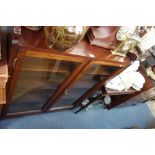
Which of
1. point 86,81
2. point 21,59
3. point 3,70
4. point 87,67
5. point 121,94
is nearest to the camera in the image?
point 3,70

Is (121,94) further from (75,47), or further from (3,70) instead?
(3,70)

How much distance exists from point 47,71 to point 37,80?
0.51ft

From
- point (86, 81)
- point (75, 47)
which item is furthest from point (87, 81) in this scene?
point (75, 47)

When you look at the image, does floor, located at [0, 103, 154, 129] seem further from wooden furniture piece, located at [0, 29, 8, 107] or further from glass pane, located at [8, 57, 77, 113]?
wooden furniture piece, located at [0, 29, 8, 107]

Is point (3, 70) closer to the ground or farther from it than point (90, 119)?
farther from it

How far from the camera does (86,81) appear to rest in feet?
6.38

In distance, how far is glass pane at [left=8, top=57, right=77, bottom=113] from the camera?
1.39 m

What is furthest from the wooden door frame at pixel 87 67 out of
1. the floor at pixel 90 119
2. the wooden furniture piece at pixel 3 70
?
the wooden furniture piece at pixel 3 70

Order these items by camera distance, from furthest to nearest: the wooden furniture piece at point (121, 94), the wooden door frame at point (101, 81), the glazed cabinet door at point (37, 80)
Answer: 1. the wooden furniture piece at point (121, 94)
2. the wooden door frame at point (101, 81)
3. the glazed cabinet door at point (37, 80)

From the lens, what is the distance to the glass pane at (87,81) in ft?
5.72

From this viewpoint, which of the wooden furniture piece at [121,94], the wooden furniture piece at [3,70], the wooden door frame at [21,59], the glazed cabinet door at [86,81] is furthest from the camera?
the wooden furniture piece at [121,94]

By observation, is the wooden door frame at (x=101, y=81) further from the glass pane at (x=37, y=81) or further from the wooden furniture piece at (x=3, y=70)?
the wooden furniture piece at (x=3, y=70)
